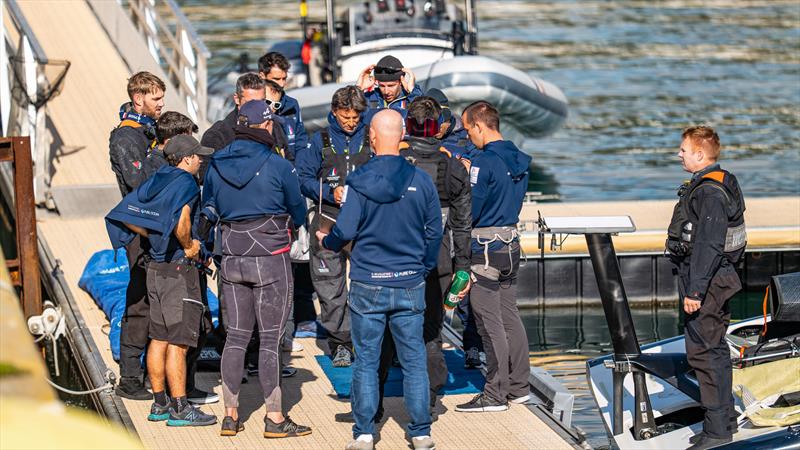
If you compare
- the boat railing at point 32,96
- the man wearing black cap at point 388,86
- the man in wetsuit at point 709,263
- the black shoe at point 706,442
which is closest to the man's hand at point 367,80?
the man wearing black cap at point 388,86

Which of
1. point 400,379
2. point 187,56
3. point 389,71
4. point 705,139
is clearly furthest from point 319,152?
point 187,56

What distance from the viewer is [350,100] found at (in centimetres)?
590

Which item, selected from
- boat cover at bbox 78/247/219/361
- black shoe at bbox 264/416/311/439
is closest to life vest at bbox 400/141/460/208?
black shoe at bbox 264/416/311/439

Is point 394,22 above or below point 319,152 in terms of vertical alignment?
A: below

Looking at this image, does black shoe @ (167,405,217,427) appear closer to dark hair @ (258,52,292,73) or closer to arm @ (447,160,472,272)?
arm @ (447,160,472,272)

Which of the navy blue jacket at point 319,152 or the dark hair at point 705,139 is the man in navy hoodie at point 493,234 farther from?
the dark hair at point 705,139

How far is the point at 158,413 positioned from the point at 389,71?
2093mm

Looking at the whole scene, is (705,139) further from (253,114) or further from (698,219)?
(253,114)

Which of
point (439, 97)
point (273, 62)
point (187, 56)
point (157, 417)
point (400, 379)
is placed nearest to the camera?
point (157, 417)

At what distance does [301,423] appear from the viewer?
567 cm

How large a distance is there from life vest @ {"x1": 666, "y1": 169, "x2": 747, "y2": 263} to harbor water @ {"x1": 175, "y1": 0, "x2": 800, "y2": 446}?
2.02 m

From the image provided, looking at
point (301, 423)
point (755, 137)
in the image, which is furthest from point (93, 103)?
point (755, 137)

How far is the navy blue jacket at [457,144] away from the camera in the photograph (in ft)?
19.6

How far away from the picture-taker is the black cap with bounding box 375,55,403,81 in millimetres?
6281
